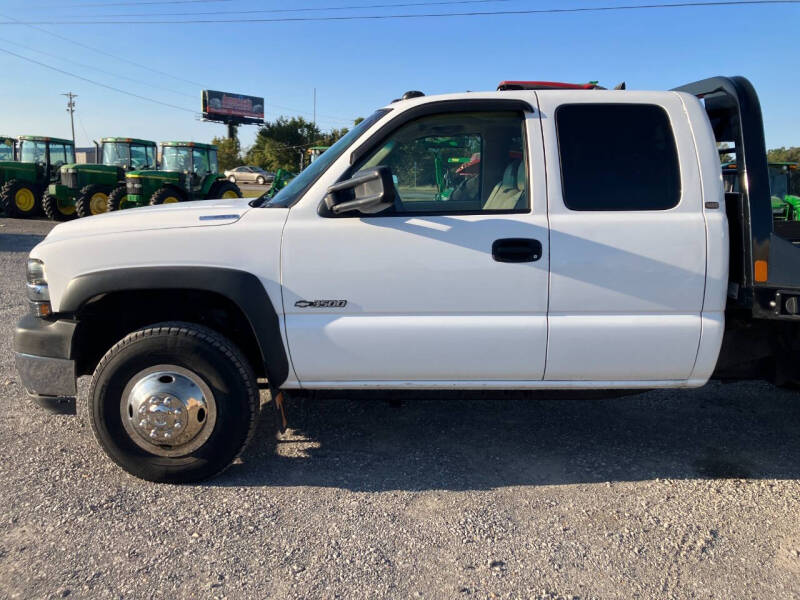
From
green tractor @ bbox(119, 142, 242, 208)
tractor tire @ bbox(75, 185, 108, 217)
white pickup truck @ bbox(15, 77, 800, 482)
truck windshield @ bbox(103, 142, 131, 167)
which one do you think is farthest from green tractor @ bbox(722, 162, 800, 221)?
truck windshield @ bbox(103, 142, 131, 167)

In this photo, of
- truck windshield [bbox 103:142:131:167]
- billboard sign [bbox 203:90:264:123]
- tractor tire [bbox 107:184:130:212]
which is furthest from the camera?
billboard sign [bbox 203:90:264:123]

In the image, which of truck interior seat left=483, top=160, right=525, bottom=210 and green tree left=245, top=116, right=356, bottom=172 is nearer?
truck interior seat left=483, top=160, right=525, bottom=210

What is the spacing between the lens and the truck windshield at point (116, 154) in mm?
21391

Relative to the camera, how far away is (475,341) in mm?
3244

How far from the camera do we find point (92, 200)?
62.8 ft

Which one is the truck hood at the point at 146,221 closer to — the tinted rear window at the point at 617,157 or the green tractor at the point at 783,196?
the tinted rear window at the point at 617,157

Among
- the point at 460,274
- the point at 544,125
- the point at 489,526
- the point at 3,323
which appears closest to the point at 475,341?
the point at 460,274

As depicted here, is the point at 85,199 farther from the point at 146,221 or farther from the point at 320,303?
the point at 320,303

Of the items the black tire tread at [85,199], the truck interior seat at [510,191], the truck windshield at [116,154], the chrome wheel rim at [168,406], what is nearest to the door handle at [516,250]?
the truck interior seat at [510,191]

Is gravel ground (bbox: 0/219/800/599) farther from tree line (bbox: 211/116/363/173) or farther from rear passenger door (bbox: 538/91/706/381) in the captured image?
tree line (bbox: 211/116/363/173)

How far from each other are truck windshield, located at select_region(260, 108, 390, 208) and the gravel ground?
4.82 ft

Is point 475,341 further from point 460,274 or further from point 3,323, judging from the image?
point 3,323

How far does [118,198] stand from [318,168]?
17.3 meters

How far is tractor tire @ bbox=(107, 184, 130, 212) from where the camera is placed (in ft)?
60.1
